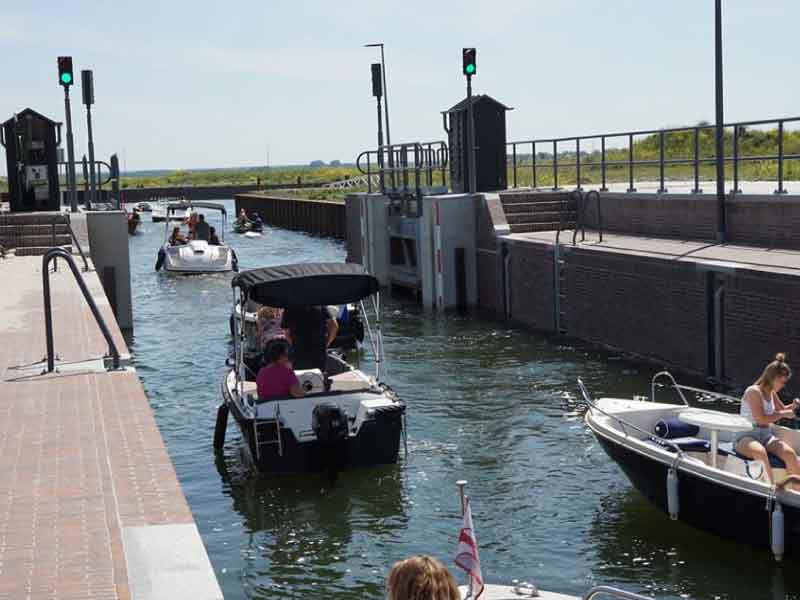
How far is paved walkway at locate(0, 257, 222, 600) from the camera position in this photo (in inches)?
250

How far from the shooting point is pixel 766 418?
1048 cm

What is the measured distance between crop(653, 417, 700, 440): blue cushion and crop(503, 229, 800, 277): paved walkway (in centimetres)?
485

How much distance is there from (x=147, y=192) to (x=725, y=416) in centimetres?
10708

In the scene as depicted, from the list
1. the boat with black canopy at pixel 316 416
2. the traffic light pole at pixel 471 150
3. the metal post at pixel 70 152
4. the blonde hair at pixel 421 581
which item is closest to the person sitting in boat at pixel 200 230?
the metal post at pixel 70 152

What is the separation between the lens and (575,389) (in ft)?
60.3

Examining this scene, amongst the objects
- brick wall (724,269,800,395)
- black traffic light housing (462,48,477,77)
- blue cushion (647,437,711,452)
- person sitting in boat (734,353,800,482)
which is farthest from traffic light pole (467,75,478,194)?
person sitting in boat (734,353,800,482)

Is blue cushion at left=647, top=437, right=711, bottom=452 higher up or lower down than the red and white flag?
lower down

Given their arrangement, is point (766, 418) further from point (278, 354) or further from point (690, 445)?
point (278, 354)

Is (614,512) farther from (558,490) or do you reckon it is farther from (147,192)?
(147,192)

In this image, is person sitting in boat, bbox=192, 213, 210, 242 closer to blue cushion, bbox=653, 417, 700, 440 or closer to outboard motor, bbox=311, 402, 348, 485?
outboard motor, bbox=311, 402, 348, 485

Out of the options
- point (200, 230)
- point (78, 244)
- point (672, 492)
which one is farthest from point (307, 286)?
point (200, 230)

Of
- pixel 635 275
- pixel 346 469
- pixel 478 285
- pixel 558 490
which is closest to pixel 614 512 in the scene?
pixel 558 490

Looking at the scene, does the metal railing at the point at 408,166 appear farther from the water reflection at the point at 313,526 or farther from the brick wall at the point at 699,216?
the water reflection at the point at 313,526

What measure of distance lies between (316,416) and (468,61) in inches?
594
